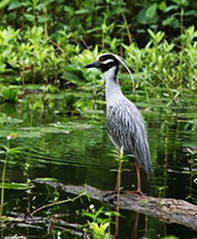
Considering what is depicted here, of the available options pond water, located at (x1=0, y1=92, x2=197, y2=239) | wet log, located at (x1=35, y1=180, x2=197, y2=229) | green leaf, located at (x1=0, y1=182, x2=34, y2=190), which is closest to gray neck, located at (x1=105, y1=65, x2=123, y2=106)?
pond water, located at (x1=0, y1=92, x2=197, y2=239)

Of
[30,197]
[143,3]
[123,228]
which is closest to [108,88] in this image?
[30,197]

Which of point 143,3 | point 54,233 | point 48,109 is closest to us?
point 54,233

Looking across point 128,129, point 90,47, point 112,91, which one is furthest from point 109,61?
point 90,47

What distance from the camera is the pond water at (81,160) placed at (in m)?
3.87

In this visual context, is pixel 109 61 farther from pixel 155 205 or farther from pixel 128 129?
pixel 155 205

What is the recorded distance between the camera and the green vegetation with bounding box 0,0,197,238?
4207 millimetres

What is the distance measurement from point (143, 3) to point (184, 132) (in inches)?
267

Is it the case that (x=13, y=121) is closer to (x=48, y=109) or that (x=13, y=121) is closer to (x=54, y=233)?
(x=48, y=109)

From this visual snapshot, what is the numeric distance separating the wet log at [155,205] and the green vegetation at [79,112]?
0.09 meters

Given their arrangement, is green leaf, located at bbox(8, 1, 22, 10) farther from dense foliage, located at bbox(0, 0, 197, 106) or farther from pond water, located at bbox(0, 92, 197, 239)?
pond water, located at bbox(0, 92, 197, 239)

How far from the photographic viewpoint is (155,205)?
160 inches

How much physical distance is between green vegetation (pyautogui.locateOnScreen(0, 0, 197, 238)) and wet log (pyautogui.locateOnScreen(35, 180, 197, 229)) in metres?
0.09

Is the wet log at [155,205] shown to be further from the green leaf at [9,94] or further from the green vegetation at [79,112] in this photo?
the green leaf at [9,94]

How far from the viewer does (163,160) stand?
560 centimetres
